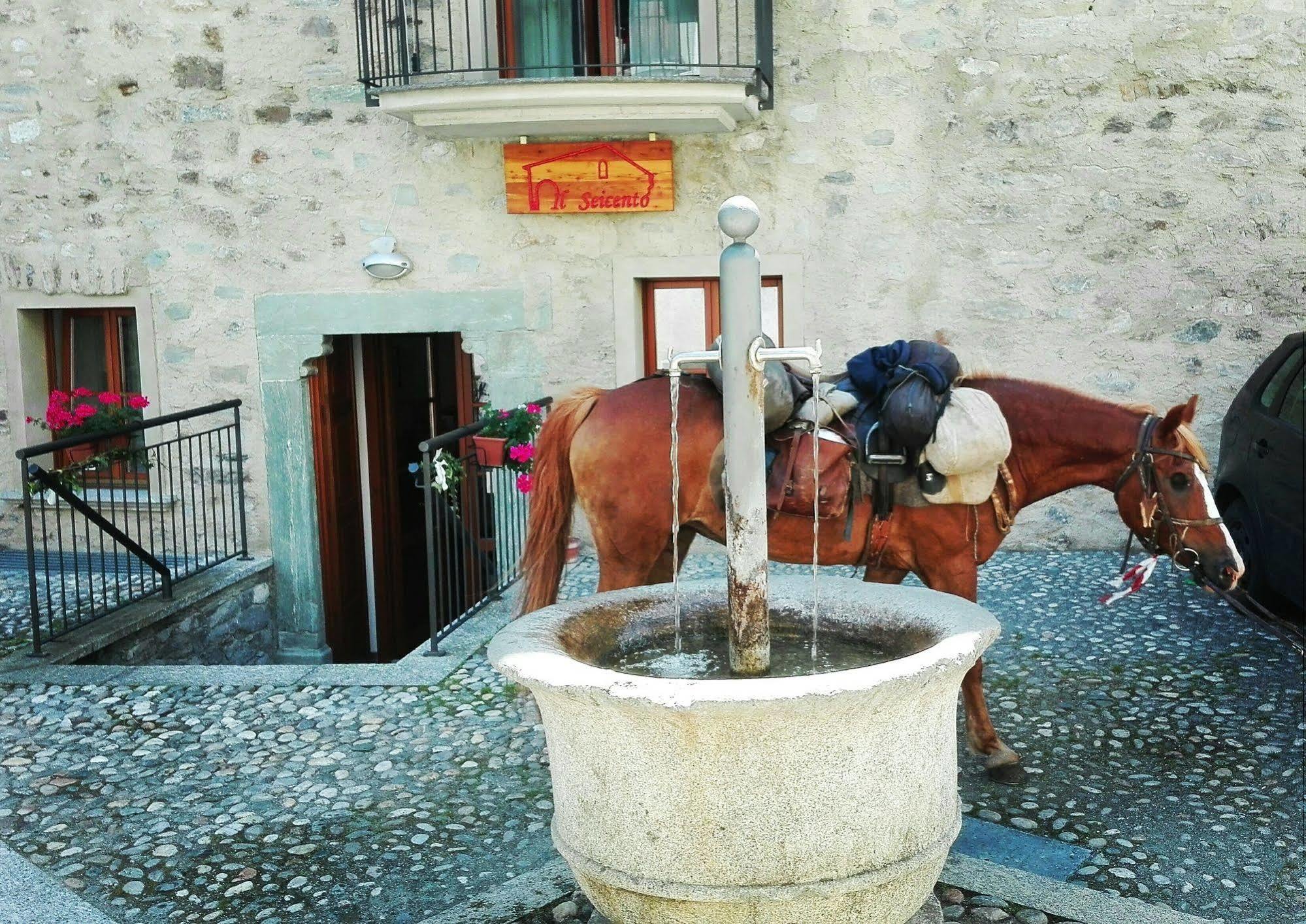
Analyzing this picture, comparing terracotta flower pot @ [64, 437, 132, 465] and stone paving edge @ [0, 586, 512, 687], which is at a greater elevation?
terracotta flower pot @ [64, 437, 132, 465]

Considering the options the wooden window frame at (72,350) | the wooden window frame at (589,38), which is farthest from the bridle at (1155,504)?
the wooden window frame at (72,350)

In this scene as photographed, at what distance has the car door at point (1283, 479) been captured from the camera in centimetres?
591

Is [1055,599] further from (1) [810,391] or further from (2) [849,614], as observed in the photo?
(2) [849,614]

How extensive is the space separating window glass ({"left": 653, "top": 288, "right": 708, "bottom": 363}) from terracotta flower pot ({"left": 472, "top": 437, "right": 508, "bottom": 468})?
5.41 ft

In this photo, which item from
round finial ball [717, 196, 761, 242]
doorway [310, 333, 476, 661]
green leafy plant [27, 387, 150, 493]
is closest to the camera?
round finial ball [717, 196, 761, 242]

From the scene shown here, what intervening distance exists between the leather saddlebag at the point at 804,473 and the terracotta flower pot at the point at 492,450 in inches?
114

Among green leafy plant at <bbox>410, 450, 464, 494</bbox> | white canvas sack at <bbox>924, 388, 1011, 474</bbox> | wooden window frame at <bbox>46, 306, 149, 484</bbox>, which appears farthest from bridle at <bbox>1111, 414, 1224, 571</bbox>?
wooden window frame at <bbox>46, 306, 149, 484</bbox>

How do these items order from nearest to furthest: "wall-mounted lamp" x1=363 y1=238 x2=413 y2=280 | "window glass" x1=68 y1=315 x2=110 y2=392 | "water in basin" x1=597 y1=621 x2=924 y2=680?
"water in basin" x1=597 y1=621 x2=924 y2=680, "wall-mounted lamp" x1=363 y1=238 x2=413 y2=280, "window glass" x1=68 y1=315 x2=110 y2=392

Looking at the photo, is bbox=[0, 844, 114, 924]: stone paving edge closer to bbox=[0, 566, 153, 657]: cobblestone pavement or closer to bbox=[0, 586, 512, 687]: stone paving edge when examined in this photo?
bbox=[0, 586, 512, 687]: stone paving edge

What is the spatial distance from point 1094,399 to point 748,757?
265cm

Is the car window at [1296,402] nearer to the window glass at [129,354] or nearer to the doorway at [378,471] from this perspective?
the doorway at [378,471]

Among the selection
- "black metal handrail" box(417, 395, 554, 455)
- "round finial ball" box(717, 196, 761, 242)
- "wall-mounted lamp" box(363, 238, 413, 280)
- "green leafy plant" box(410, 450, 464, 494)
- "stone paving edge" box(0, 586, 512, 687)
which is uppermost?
"wall-mounted lamp" box(363, 238, 413, 280)

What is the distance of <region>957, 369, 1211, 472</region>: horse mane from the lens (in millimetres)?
4520

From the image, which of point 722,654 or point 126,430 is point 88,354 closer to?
point 126,430
